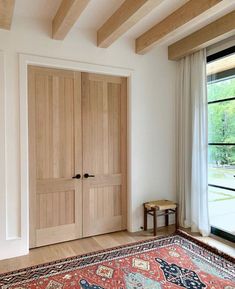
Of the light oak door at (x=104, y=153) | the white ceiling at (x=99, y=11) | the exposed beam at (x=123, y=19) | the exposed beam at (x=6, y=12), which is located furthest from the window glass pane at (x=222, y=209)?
the exposed beam at (x=6, y=12)

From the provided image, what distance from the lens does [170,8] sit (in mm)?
2752

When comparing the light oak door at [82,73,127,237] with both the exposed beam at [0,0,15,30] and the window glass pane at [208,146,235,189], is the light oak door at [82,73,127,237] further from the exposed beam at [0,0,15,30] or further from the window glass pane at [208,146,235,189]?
the window glass pane at [208,146,235,189]

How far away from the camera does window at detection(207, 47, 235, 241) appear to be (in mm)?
3293

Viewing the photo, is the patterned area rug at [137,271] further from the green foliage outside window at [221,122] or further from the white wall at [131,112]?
the green foliage outside window at [221,122]

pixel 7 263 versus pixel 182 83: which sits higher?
pixel 182 83

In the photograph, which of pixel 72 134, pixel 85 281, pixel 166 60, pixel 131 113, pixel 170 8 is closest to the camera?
pixel 85 281

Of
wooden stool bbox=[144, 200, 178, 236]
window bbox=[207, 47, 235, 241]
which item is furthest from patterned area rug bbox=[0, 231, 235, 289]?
window bbox=[207, 47, 235, 241]

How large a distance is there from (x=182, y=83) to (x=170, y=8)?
50.5 inches

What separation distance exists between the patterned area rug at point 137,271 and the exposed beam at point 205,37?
8.50 feet

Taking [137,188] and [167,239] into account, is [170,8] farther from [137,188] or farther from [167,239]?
[167,239]

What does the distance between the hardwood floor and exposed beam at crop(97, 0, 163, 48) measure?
2.64 meters

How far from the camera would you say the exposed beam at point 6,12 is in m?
2.30

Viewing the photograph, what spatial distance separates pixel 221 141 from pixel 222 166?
348 millimetres

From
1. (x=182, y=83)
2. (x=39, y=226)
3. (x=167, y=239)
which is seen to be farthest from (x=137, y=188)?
(x=182, y=83)
